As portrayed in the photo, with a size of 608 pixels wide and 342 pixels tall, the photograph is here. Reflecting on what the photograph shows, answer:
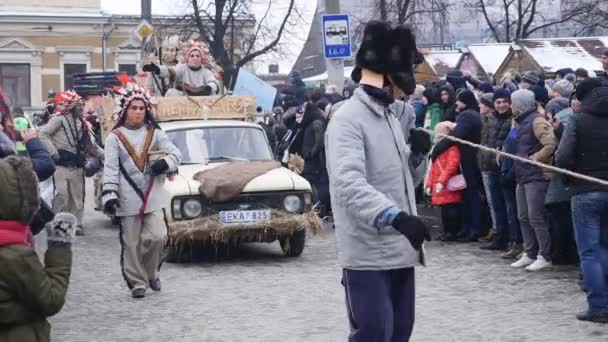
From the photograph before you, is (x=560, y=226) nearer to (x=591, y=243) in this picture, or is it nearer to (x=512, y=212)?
(x=512, y=212)

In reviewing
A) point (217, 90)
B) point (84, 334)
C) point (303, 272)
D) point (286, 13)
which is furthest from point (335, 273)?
point (286, 13)

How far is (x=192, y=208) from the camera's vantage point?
12180 millimetres

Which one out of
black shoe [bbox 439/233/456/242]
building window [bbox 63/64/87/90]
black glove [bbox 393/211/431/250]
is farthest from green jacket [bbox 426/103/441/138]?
building window [bbox 63/64/87/90]

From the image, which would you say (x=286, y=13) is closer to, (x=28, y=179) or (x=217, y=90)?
(x=217, y=90)

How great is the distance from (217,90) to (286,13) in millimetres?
26598

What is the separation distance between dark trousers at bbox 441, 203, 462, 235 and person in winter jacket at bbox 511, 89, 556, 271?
2426mm

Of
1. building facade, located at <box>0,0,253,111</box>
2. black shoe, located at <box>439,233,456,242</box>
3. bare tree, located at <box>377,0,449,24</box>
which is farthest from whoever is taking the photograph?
building facade, located at <box>0,0,253,111</box>

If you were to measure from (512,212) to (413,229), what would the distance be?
7.46 m

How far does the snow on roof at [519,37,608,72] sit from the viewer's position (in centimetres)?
2030

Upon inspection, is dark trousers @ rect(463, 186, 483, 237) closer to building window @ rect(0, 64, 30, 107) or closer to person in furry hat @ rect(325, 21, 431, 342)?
person in furry hat @ rect(325, 21, 431, 342)

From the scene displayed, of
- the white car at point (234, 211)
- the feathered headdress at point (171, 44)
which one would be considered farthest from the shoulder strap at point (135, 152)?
the feathered headdress at point (171, 44)

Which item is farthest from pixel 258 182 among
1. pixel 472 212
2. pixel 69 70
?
pixel 69 70

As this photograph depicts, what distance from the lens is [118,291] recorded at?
1093 cm

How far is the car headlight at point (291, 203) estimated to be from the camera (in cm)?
1252
